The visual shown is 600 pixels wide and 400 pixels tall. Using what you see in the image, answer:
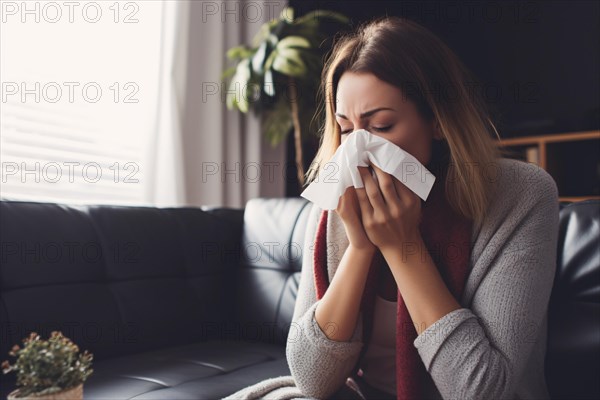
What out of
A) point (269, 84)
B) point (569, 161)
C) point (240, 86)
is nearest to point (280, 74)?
point (269, 84)

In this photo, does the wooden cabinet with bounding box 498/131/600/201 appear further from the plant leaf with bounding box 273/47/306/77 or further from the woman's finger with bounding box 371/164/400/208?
the woman's finger with bounding box 371/164/400/208

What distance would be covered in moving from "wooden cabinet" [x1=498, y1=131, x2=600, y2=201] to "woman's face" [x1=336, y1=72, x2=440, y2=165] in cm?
234

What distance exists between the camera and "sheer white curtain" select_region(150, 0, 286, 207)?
7.66ft

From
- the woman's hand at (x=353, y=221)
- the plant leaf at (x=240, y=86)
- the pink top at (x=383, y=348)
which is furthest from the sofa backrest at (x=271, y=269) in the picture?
the plant leaf at (x=240, y=86)

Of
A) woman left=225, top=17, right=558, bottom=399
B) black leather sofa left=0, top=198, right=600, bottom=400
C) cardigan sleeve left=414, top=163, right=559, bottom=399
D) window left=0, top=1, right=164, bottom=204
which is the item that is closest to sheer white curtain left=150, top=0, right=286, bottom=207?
window left=0, top=1, right=164, bottom=204

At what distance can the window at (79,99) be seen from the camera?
6.10ft

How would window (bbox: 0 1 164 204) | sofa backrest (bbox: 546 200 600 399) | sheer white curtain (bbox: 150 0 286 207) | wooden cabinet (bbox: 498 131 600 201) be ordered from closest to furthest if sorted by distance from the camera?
sofa backrest (bbox: 546 200 600 399) < window (bbox: 0 1 164 204) < sheer white curtain (bbox: 150 0 286 207) < wooden cabinet (bbox: 498 131 600 201)

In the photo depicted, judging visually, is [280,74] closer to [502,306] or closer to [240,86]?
[240,86]

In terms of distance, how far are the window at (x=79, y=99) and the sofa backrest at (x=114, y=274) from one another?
0.49m

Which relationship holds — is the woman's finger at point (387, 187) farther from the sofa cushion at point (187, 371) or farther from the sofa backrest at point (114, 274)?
the sofa backrest at point (114, 274)

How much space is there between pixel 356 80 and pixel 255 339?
37.5 inches

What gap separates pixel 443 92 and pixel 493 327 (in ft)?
1.41

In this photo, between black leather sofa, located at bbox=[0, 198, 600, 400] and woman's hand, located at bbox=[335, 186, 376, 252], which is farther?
black leather sofa, located at bbox=[0, 198, 600, 400]

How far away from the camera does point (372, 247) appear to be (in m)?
1.00
